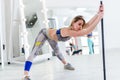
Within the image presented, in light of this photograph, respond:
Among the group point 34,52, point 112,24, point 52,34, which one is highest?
point 112,24

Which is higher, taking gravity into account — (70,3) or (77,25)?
(70,3)

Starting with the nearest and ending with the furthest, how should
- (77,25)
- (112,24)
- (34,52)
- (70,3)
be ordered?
(77,25) → (34,52) → (70,3) → (112,24)

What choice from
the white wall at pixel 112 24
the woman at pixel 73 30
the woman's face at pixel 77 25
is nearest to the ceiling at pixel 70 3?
the white wall at pixel 112 24

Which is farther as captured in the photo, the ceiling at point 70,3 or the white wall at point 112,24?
the white wall at point 112,24

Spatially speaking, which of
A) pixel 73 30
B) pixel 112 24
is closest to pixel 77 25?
pixel 73 30

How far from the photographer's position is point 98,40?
550 centimetres

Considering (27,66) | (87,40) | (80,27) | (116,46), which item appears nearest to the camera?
(80,27)

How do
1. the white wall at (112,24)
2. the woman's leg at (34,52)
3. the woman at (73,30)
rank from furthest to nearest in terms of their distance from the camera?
the white wall at (112,24) < the woman's leg at (34,52) < the woman at (73,30)

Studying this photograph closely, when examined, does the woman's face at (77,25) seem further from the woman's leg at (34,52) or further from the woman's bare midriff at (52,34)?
the woman's leg at (34,52)

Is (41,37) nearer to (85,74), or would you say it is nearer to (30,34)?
(85,74)

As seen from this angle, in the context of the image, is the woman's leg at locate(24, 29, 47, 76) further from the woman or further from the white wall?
the white wall

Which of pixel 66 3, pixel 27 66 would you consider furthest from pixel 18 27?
pixel 27 66

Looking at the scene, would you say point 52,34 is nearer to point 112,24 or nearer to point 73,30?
point 73,30

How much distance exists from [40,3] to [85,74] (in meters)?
2.21
